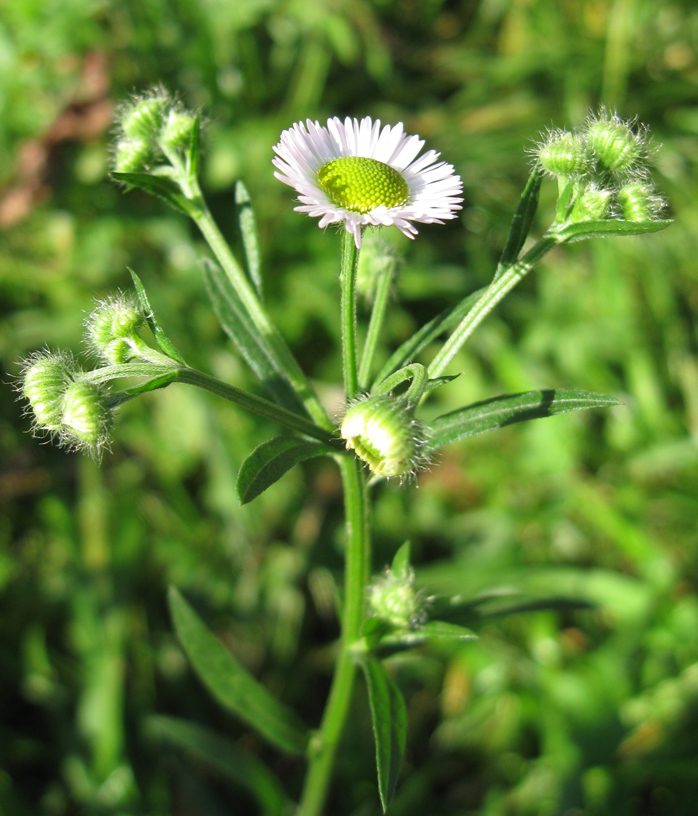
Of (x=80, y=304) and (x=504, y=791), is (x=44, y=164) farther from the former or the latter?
(x=504, y=791)

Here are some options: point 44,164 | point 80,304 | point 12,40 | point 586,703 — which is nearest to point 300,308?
point 80,304

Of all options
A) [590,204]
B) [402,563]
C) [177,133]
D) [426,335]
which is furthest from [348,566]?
[177,133]

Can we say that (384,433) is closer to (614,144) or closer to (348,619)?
(348,619)

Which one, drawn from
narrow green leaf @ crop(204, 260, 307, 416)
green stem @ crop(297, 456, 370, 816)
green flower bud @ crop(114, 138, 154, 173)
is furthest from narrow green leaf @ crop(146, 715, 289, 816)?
green flower bud @ crop(114, 138, 154, 173)

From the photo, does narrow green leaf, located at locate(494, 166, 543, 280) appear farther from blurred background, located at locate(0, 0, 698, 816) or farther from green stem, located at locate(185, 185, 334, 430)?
blurred background, located at locate(0, 0, 698, 816)

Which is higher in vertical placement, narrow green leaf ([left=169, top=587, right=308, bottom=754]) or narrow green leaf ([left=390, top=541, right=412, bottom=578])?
narrow green leaf ([left=390, top=541, right=412, bottom=578])

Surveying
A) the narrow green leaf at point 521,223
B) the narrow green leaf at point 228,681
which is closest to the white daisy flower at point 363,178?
the narrow green leaf at point 521,223
